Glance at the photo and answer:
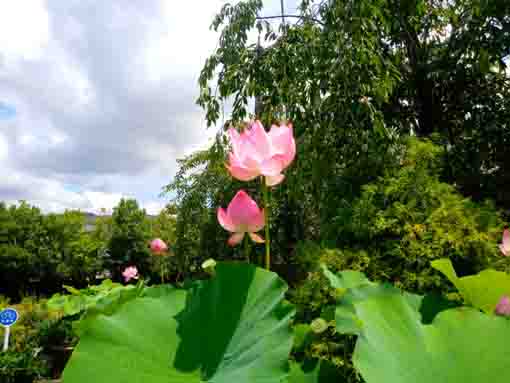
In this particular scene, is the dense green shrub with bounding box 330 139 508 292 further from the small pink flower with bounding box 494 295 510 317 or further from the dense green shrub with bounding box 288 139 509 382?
the small pink flower with bounding box 494 295 510 317

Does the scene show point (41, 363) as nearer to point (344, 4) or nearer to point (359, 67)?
point (359, 67)

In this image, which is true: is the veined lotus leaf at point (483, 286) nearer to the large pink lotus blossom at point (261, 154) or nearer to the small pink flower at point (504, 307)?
the small pink flower at point (504, 307)

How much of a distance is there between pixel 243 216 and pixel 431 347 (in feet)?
0.96

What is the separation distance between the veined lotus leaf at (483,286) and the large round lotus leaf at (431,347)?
163 millimetres

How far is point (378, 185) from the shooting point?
1.99 metres

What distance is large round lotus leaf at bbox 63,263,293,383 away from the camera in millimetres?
457

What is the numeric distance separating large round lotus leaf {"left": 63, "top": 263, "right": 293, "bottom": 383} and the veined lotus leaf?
28cm

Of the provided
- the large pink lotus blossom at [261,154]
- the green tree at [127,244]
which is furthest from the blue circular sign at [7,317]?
the green tree at [127,244]

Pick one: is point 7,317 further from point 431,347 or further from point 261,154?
point 431,347

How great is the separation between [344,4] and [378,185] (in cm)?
161

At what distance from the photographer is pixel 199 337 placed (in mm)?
526

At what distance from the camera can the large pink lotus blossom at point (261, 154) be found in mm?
560

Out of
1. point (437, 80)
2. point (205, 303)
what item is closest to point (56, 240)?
point (437, 80)

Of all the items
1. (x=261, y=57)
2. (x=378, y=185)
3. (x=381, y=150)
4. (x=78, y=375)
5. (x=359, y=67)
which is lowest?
(x=78, y=375)
